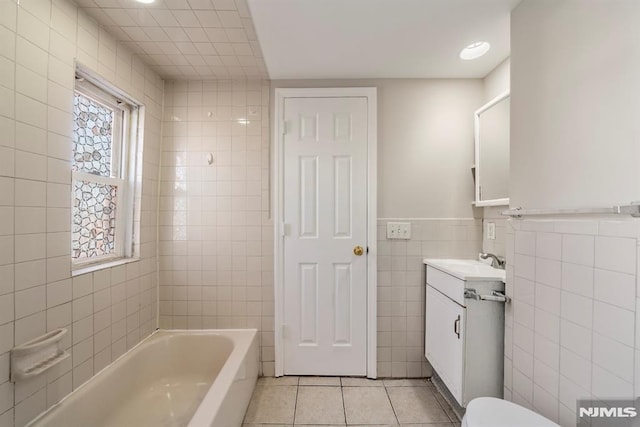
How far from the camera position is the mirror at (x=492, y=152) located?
1.71 metres

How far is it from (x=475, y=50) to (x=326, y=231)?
1.52 meters

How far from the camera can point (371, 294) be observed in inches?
82.9

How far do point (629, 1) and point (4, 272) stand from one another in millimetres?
2357

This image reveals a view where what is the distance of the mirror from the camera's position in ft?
5.61

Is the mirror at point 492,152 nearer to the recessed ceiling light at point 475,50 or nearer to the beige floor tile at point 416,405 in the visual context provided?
the recessed ceiling light at point 475,50

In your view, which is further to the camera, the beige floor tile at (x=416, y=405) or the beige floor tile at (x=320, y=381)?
the beige floor tile at (x=320, y=381)

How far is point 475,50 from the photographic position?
1.76 meters

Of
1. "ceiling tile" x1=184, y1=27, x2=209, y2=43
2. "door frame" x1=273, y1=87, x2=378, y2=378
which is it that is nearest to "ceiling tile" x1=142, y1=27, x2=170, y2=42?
"ceiling tile" x1=184, y1=27, x2=209, y2=43

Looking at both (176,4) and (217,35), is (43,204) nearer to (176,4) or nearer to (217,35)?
(176,4)

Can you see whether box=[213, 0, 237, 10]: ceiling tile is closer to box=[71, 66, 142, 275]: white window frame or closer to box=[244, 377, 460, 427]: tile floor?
box=[71, 66, 142, 275]: white window frame

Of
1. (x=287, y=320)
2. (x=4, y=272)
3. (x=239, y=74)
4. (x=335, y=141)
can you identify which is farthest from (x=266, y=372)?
(x=239, y=74)

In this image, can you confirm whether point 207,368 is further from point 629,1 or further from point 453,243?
point 629,1

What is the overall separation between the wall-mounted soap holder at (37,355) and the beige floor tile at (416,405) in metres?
1.81

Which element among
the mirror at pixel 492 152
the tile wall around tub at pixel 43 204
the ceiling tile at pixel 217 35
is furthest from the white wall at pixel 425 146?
the tile wall around tub at pixel 43 204
